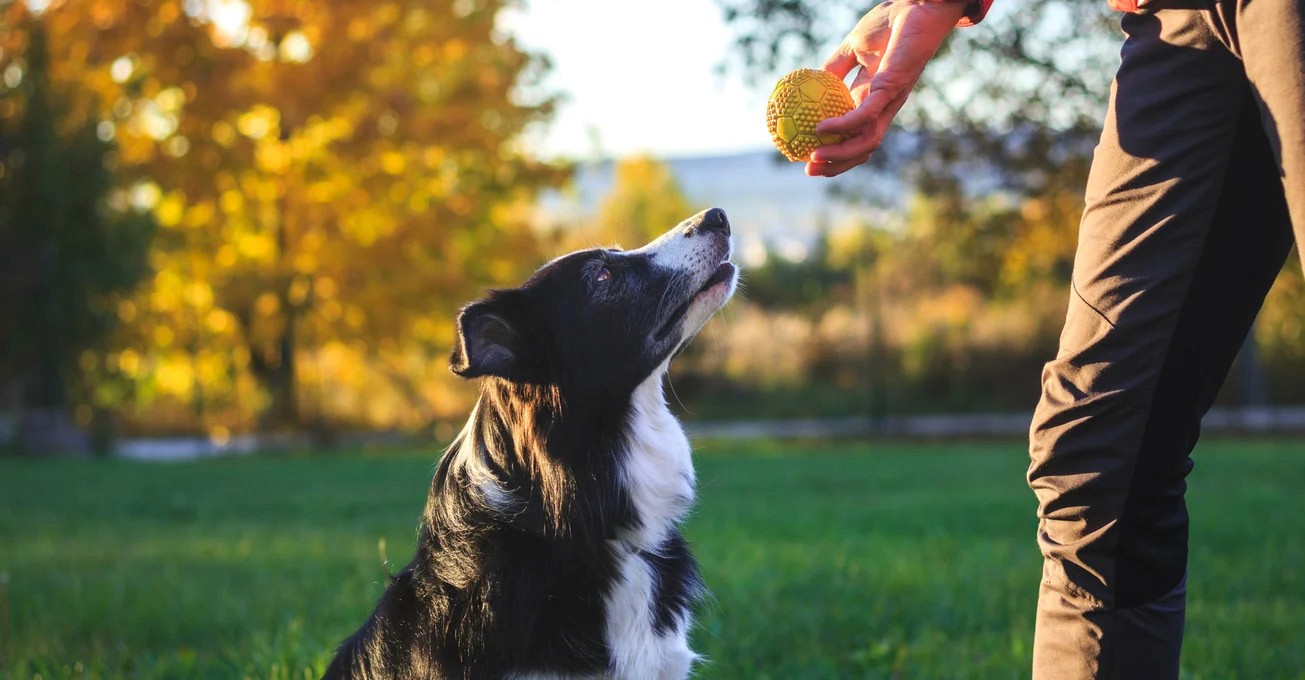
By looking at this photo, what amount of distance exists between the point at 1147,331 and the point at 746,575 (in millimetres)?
3554

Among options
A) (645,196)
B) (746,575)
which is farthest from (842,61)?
(645,196)

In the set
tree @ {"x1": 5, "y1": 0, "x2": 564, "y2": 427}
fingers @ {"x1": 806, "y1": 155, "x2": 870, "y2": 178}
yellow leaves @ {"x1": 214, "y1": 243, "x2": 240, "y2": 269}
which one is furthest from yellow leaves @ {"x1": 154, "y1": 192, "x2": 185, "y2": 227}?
fingers @ {"x1": 806, "y1": 155, "x2": 870, "y2": 178}

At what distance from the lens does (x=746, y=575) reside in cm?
544

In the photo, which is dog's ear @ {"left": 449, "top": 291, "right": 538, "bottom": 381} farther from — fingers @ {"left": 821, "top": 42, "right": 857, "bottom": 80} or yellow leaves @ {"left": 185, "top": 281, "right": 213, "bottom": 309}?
yellow leaves @ {"left": 185, "top": 281, "right": 213, "bottom": 309}

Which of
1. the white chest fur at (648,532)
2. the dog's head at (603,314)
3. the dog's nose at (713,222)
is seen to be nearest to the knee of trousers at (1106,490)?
the white chest fur at (648,532)

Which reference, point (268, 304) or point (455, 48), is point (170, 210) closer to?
point (268, 304)

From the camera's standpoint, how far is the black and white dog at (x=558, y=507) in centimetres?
285

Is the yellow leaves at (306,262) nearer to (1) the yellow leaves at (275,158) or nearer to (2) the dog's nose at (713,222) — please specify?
(1) the yellow leaves at (275,158)

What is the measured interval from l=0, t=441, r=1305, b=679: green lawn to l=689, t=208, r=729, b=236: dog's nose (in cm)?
90

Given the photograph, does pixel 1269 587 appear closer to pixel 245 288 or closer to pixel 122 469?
pixel 122 469

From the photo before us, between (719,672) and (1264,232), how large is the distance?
2.55m

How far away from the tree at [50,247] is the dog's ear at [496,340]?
53.2 ft

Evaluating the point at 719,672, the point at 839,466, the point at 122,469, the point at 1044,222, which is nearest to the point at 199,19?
the point at 122,469

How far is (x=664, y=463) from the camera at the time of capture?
328cm
